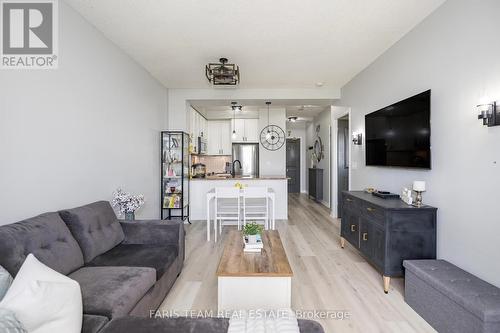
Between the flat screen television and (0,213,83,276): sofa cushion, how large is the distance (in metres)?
3.30

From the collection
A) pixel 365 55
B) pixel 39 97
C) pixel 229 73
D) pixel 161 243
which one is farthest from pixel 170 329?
pixel 365 55

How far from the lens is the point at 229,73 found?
335cm

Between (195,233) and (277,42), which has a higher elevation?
(277,42)

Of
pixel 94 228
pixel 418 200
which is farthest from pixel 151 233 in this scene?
pixel 418 200

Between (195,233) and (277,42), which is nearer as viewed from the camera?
(277,42)

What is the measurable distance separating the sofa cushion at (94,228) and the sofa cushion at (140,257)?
75 millimetres

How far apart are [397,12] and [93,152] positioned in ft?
11.7

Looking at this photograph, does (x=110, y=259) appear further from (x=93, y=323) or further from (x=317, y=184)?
(x=317, y=184)

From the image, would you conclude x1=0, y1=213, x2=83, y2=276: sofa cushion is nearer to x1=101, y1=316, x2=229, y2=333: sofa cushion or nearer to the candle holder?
x1=101, y1=316, x2=229, y2=333: sofa cushion

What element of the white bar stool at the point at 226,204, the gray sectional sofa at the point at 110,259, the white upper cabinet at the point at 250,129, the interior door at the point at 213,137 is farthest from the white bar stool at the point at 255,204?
the interior door at the point at 213,137

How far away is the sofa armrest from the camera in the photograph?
2.59m

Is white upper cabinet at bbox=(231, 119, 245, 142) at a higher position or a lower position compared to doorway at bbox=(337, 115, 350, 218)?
higher

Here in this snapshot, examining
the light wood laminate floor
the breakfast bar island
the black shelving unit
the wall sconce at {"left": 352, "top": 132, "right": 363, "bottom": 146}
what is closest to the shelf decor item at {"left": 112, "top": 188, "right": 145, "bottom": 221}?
the light wood laminate floor

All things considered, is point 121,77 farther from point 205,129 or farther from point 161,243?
point 205,129
